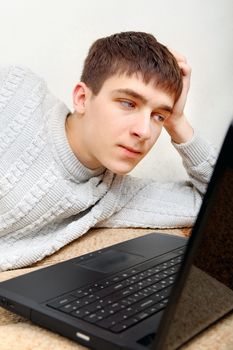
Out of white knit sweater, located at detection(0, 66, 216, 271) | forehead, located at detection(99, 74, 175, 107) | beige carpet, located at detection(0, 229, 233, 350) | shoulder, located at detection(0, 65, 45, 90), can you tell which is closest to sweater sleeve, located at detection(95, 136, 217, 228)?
white knit sweater, located at detection(0, 66, 216, 271)

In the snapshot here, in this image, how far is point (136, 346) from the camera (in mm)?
604

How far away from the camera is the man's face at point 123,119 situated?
1090mm

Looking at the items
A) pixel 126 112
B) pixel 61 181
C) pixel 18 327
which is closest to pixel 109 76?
pixel 126 112

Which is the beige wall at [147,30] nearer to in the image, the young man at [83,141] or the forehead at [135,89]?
the young man at [83,141]

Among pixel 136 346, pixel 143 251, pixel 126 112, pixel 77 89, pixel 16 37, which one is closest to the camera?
pixel 136 346

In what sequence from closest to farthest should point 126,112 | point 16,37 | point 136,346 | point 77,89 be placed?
1. point 136,346
2. point 126,112
3. point 77,89
4. point 16,37

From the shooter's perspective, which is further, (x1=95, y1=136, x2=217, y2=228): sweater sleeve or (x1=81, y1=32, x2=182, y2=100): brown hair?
(x1=95, y1=136, x2=217, y2=228): sweater sleeve

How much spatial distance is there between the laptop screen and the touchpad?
25cm

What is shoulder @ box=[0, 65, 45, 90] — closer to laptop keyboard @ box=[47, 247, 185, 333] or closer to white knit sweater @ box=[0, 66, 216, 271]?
white knit sweater @ box=[0, 66, 216, 271]

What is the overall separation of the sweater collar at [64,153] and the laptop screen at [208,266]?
0.61m

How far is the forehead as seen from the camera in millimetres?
1091

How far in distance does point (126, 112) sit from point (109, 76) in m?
0.10

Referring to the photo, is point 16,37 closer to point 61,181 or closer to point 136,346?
point 61,181

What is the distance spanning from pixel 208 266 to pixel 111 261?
0.38 metres
